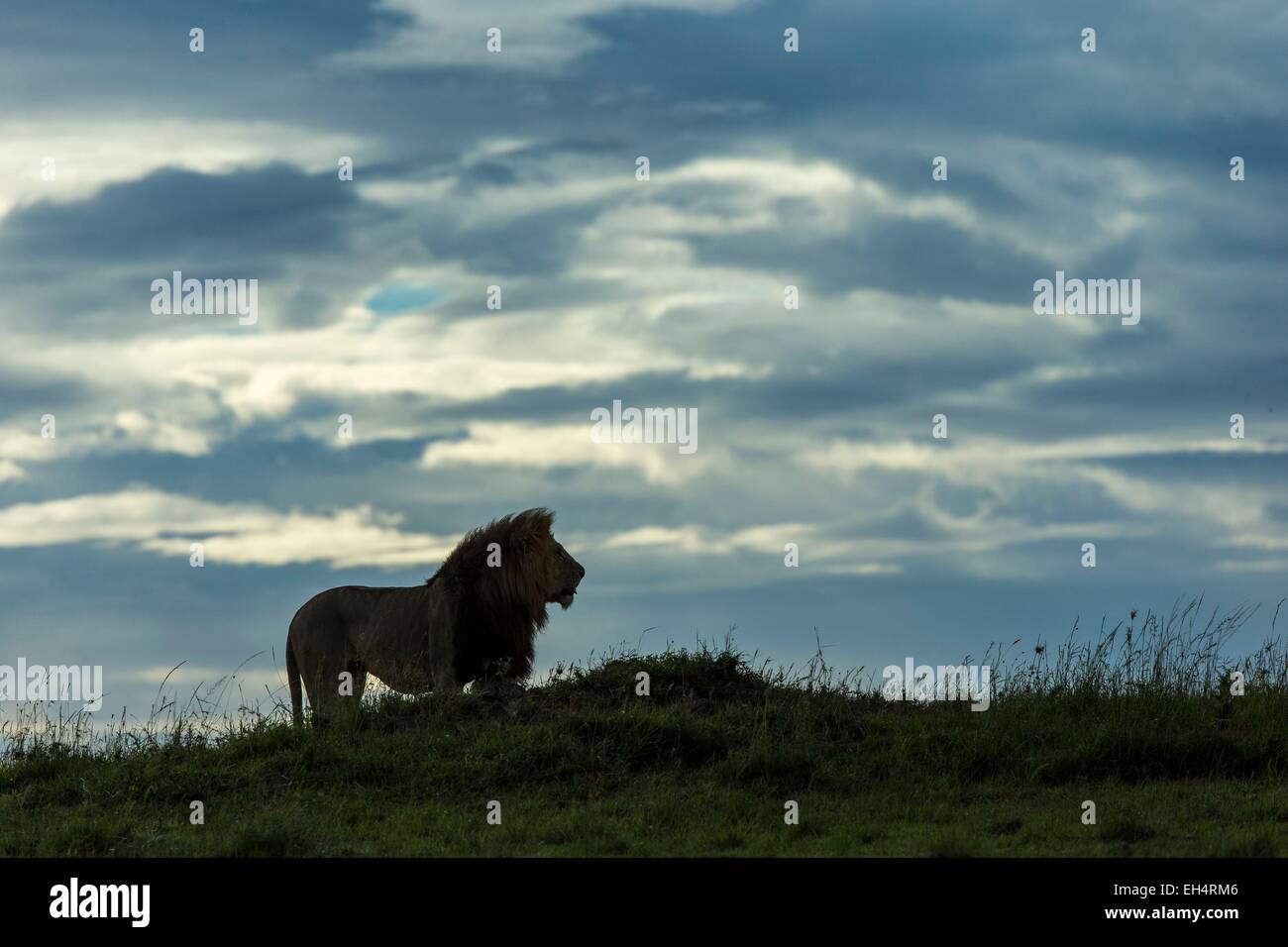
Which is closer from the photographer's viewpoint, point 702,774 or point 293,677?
point 702,774

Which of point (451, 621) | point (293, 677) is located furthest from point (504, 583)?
point (293, 677)

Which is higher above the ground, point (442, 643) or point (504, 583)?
point (504, 583)

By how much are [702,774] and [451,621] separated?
437cm

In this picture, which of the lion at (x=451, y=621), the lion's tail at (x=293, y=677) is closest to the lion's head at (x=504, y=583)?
the lion at (x=451, y=621)

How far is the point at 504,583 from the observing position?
17.1 m

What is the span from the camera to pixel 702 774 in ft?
46.3

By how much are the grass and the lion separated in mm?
874

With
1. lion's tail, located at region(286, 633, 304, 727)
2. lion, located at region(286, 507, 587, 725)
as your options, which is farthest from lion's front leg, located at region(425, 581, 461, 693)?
lion's tail, located at region(286, 633, 304, 727)

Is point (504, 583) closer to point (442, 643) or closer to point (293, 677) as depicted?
point (442, 643)

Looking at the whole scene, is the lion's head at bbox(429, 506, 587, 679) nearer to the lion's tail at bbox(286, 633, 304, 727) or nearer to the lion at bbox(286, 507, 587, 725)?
the lion at bbox(286, 507, 587, 725)
